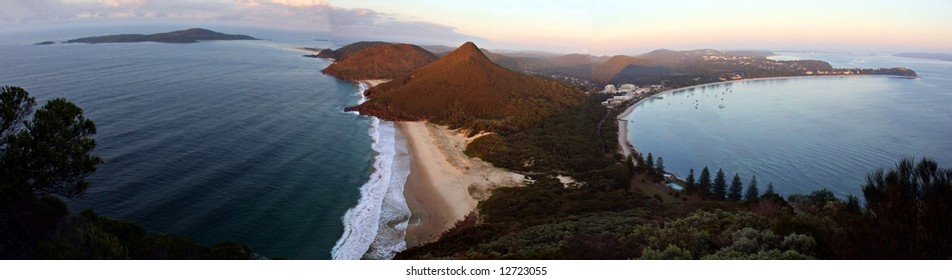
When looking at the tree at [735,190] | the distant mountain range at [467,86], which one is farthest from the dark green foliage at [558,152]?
the tree at [735,190]

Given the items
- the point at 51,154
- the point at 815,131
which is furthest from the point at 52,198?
the point at 815,131

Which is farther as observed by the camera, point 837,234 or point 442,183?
point 442,183

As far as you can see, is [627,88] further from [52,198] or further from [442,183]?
[52,198]

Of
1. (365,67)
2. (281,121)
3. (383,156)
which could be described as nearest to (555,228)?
(383,156)

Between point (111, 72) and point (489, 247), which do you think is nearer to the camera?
point (489, 247)

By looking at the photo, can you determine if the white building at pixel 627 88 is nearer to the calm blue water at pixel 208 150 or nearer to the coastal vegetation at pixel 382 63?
the coastal vegetation at pixel 382 63

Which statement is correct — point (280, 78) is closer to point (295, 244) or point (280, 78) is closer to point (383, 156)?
point (383, 156)
